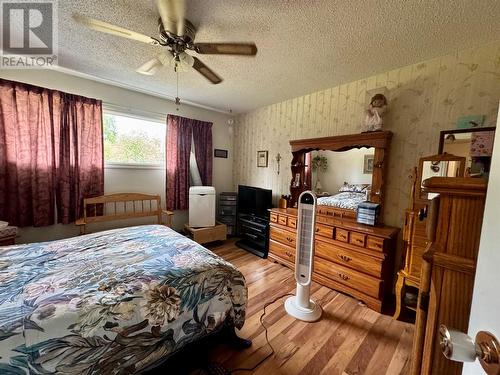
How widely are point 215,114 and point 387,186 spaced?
10.2ft

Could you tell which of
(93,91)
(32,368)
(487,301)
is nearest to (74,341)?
(32,368)

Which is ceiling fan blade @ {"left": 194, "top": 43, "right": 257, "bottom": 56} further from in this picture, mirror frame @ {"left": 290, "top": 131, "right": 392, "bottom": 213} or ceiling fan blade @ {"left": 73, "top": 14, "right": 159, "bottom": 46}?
mirror frame @ {"left": 290, "top": 131, "right": 392, "bottom": 213}

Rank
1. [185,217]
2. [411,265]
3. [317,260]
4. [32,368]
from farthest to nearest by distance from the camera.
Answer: [185,217]
[317,260]
[411,265]
[32,368]

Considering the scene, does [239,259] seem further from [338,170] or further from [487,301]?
[487,301]

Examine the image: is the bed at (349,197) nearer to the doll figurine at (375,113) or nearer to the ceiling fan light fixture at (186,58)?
the doll figurine at (375,113)

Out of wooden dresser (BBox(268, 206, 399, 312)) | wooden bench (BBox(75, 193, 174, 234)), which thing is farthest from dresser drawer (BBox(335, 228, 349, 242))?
wooden bench (BBox(75, 193, 174, 234))

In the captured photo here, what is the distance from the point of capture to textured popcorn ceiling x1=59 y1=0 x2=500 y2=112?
1.35 m

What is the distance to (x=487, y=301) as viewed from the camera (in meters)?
0.40

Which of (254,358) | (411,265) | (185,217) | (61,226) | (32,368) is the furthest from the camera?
(185,217)

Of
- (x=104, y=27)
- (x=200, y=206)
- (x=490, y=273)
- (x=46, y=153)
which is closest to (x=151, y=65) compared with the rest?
(x=104, y=27)

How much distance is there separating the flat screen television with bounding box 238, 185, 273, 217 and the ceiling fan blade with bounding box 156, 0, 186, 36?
7.84ft

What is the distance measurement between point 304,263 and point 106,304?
60.3 inches

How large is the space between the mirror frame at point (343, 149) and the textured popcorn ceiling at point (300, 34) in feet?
2.29

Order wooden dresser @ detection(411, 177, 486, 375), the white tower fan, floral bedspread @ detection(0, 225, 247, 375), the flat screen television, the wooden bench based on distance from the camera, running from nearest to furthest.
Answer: wooden dresser @ detection(411, 177, 486, 375), floral bedspread @ detection(0, 225, 247, 375), the white tower fan, the wooden bench, the flat screen television
